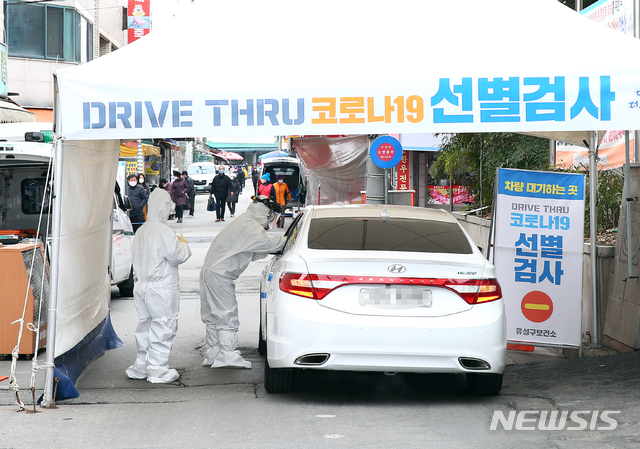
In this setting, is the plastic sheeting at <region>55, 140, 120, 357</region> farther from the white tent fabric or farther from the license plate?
the license plate

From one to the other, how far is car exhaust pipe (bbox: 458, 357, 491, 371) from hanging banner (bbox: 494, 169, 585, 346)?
8.49ft

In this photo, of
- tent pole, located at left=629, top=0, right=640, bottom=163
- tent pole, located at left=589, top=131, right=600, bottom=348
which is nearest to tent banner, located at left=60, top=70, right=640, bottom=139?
tent pole, located at left=589, top=131, right=600, bottom=348

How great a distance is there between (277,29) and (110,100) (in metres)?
1.59

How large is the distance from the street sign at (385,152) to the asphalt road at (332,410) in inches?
320

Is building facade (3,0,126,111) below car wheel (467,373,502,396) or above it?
above

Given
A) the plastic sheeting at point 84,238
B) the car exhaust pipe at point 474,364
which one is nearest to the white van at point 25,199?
the plastic sheeting at point 84,238

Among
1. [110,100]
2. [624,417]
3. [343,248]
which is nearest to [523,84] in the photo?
[343,248]

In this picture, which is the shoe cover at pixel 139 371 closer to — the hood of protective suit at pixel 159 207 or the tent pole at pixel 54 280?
the tent pole at pixel 54 280

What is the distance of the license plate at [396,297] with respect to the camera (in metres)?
5.54

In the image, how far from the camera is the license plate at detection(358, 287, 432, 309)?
5.54 meters

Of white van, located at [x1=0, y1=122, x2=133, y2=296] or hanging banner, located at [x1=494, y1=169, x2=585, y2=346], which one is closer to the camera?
hanging banner, located at [x1=494, y1=169, x2=585, y2=346]

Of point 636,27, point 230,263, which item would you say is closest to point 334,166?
point 636,27

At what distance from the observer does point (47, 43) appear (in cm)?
2784

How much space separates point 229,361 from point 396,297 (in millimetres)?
2411
